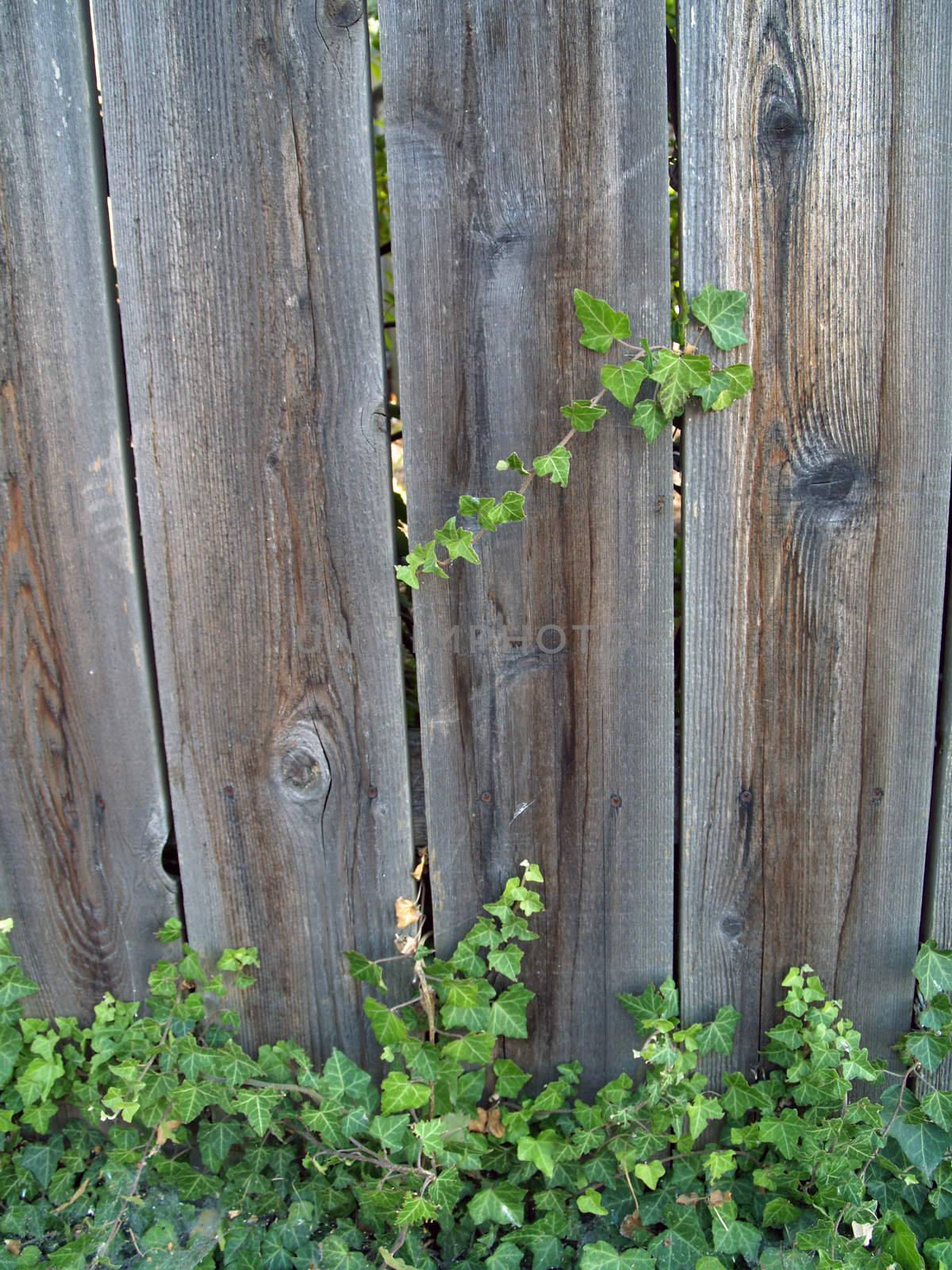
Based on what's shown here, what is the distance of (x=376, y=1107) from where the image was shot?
171cm

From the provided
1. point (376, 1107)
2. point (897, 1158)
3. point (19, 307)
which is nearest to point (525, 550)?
point (19, 307)

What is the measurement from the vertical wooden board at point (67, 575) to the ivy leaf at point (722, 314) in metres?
1.01

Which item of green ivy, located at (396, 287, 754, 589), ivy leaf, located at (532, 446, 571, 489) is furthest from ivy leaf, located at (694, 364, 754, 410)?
ivy leaf, located at (532, 446, 571, 489)

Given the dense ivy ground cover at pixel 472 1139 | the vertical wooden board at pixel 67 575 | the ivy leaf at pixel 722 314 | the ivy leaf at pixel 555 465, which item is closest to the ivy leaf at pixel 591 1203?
the dense ivy ground cover at pixel 472 1139

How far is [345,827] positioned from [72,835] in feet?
1.81

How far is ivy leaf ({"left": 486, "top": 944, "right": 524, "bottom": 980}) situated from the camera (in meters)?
1.62

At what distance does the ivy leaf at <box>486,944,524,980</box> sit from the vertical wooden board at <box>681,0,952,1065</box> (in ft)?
1.09

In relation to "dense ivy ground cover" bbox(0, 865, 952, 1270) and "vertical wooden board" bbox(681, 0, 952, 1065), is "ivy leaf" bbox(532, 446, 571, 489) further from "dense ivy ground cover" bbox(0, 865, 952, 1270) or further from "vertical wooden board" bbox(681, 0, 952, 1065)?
"dense ivy ground cover" bbox(0, 865, 952, 1270)

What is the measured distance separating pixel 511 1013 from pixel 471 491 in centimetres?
98

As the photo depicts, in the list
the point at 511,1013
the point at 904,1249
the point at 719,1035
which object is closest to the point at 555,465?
the point at 511,1013

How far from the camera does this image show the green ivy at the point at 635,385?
Result: 1.42 meters

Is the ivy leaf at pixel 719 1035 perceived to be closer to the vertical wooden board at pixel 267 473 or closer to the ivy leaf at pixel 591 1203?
the ivy leaf at pixel 591 1203

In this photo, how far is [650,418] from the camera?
145 centimetres

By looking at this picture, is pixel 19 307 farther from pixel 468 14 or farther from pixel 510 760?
pixel 510 760
